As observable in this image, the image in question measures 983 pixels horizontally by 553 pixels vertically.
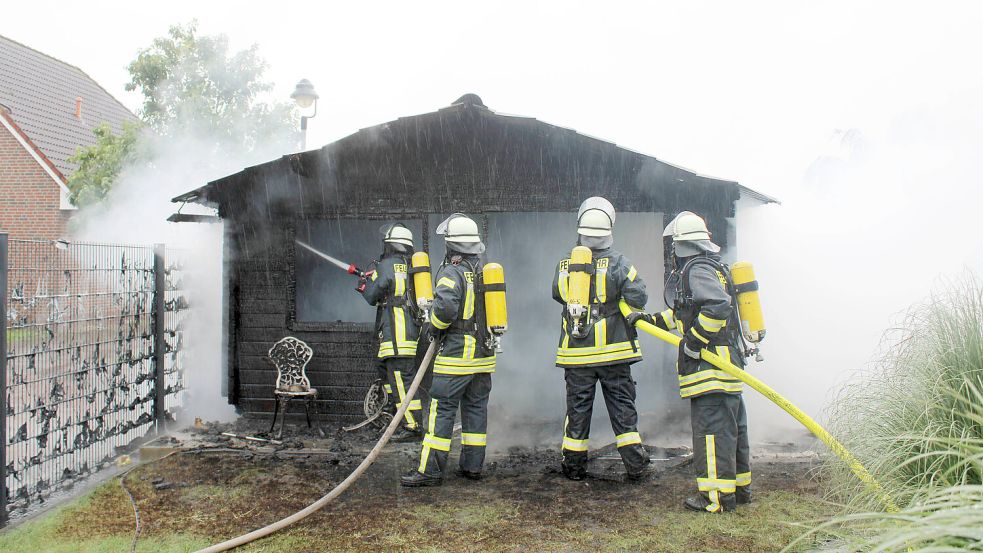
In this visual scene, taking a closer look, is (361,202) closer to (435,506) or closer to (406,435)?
(406,435)

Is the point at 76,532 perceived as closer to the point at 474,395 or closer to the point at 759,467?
the point at 474,395

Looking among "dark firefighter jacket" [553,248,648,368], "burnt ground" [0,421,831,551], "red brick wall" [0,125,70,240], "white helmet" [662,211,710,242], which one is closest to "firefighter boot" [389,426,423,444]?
"burnt ground" [0,421,831,551]

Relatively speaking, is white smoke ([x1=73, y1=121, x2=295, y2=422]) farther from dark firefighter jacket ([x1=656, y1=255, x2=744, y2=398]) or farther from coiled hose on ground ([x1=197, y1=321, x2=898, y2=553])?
dark firefighter jacket ([x1=656, y1=255, x2=744, y2=398])

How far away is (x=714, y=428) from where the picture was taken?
15.6ft

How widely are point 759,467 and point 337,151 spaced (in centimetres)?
522

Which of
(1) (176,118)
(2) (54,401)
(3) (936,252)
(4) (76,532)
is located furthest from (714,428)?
(1) (176,118)

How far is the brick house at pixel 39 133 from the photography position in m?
16.7

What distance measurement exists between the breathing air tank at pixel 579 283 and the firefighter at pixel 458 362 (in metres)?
0.78

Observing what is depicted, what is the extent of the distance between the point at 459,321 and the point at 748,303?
2297mm

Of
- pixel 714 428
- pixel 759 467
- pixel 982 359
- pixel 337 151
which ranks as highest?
pixel 337 151

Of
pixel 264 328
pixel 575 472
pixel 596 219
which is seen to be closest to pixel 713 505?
pixel 575 472

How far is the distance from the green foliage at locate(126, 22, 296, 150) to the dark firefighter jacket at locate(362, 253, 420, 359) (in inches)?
427

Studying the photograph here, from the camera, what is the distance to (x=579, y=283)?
5473 mm

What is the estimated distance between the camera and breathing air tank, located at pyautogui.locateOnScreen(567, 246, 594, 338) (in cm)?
546
